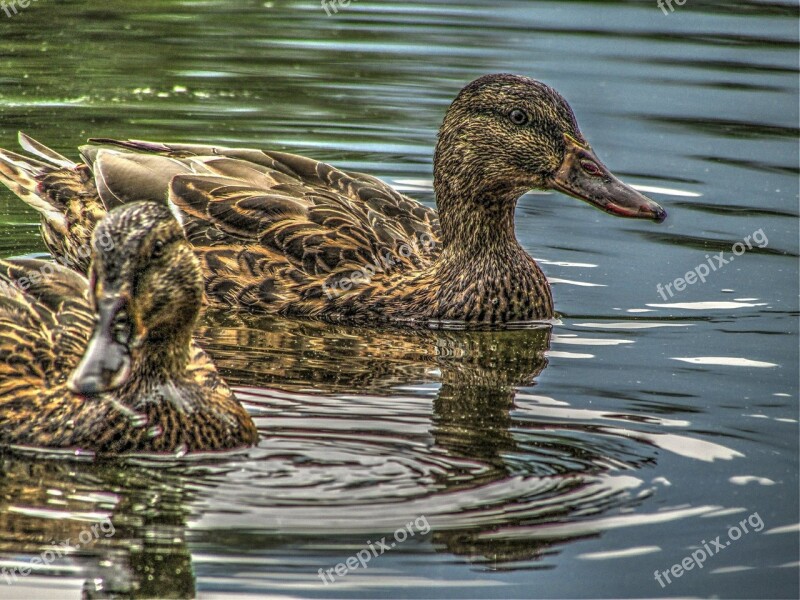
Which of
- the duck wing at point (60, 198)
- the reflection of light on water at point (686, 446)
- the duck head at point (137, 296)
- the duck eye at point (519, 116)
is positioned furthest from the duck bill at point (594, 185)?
the duck head at point (137, 296)

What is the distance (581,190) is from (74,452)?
4069 mm

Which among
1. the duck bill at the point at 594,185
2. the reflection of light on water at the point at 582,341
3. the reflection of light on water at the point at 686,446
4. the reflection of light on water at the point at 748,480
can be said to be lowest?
the reflection of light on water at the point at 748,480

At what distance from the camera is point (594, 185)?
10133mm

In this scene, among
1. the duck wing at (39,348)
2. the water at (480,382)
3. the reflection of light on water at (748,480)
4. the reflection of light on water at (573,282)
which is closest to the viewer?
the water at (480,382)

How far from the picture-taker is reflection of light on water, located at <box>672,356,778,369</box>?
9271mm

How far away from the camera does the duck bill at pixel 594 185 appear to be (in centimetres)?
1000

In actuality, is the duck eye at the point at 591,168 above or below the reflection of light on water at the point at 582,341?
above

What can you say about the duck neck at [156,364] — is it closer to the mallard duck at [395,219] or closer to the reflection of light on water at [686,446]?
the reflection of light on water at [686,446]

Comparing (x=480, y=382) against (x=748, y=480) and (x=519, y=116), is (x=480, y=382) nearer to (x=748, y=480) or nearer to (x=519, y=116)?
(x=748, y=480)

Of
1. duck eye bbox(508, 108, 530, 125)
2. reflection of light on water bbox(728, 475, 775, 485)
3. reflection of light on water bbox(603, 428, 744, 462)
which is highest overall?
duck eye bbox(508, 108, 530, 125)

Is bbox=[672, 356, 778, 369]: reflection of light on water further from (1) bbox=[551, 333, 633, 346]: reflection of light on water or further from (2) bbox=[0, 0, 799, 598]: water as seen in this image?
(1) bbox=[551, 333, 633, 346]: reflection of light on water

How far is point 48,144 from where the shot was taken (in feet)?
44.7

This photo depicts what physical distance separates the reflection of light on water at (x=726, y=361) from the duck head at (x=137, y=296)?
3248 millimetres

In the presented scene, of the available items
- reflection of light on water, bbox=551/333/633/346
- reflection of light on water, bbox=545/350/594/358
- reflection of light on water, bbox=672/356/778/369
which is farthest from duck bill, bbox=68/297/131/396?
reflection of light on water, bbox=672/356/778/369
